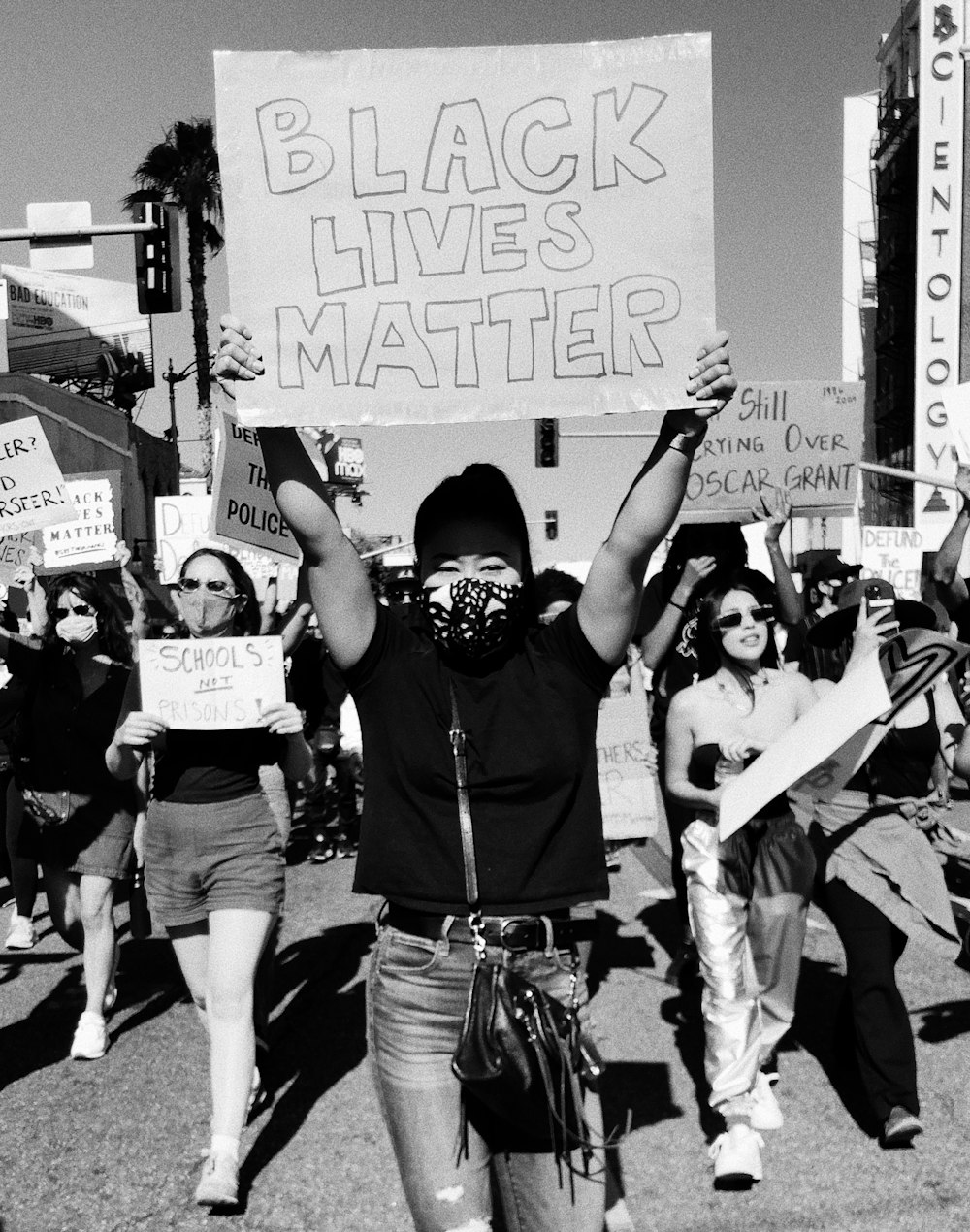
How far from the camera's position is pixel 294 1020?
5.99 meters

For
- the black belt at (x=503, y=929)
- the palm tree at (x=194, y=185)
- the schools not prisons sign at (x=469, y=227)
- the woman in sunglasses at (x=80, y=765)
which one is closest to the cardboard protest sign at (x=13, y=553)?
the woman in sunglasses at (x=80, y=765)

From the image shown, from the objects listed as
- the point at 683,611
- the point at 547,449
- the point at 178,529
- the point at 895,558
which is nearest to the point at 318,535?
the point at 683,611

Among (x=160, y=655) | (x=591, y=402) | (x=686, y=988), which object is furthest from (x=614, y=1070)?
(x=591, y=402)

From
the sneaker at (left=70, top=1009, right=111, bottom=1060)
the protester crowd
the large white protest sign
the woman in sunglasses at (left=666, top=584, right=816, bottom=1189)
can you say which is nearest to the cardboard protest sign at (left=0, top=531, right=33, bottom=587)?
the protester crowd

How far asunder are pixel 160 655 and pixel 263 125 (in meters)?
2.46

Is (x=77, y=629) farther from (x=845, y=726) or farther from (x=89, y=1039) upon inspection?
(x=845, y=726)

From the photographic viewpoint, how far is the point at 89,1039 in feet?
18.1

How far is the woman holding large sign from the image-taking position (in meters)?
2.54

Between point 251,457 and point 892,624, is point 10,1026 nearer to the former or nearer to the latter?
point 251,457

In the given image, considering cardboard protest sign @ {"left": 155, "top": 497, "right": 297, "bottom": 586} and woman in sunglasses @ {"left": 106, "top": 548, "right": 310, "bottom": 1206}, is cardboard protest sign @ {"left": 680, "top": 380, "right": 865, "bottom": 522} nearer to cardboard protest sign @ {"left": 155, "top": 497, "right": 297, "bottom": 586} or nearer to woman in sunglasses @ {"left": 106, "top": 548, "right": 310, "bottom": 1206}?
woman in sunglasses @ {"left": 106, "top": 548, "right": 310, "bottom": 1206}

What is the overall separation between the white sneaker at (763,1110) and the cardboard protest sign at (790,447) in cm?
341

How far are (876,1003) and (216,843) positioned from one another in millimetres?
2341

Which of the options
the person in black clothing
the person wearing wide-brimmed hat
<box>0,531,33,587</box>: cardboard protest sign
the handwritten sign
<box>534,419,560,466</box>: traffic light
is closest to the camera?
the person wearing wide-brimmed hat

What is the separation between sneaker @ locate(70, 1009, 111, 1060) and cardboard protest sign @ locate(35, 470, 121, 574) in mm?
3138
